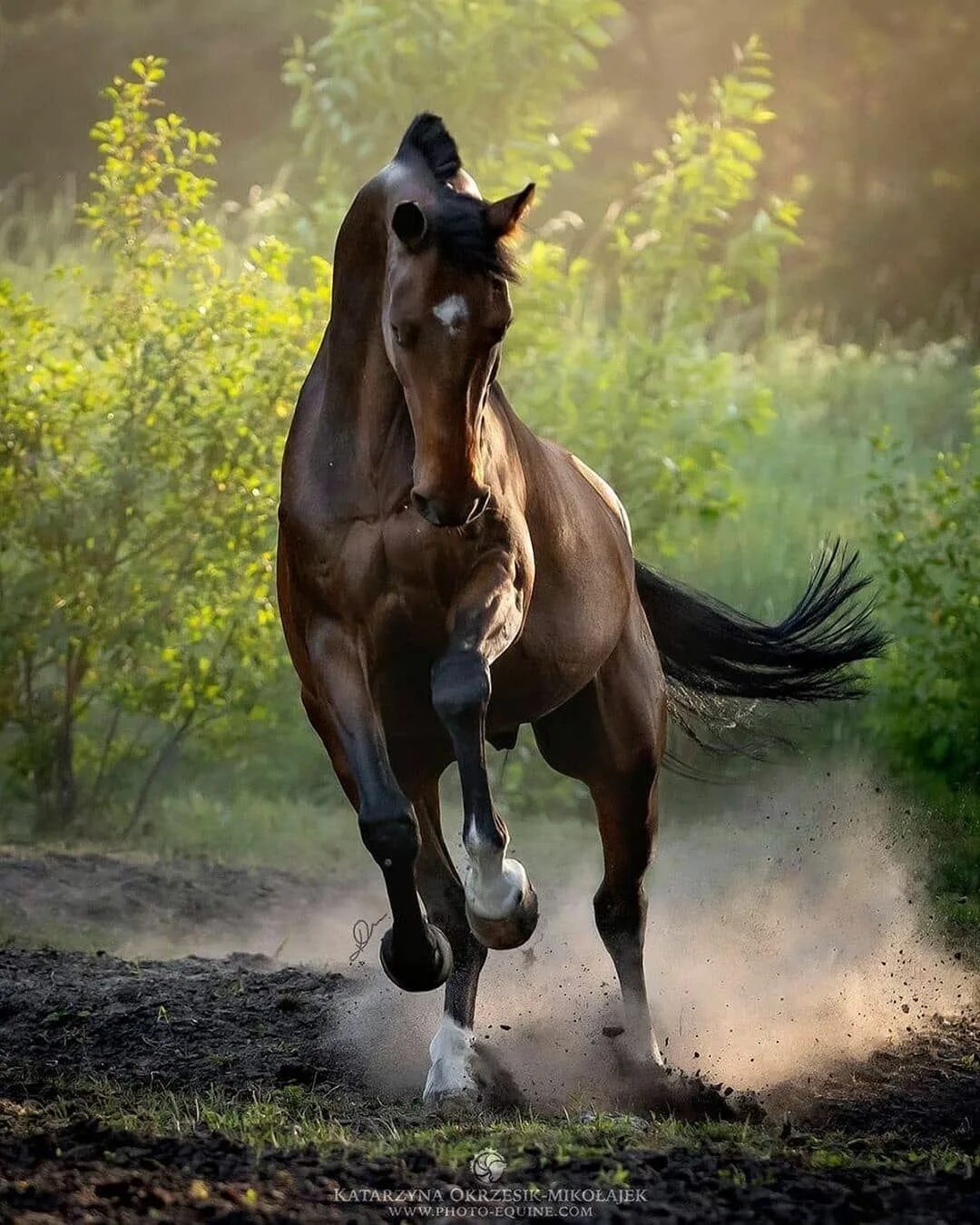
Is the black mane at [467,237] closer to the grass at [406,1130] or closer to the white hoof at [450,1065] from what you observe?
the grass at [406,1130]

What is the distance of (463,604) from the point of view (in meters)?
4.25

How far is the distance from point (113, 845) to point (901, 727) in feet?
13.2

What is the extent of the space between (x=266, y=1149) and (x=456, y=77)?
29.0ft

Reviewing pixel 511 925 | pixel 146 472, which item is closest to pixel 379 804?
pixel 511 925

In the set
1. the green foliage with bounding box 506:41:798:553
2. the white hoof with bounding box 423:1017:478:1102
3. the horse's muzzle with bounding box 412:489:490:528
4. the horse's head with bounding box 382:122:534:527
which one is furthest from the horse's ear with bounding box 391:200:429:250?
the green foliage with bounding box 506:41:798:553

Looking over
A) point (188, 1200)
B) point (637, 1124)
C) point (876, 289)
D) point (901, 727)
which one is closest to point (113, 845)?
point (901, 727)

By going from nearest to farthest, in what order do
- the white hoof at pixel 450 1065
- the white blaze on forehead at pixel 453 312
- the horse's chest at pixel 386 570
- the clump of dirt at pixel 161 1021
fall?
the white blaze on forehead at pixel 453 312
the horse's chest at pixel 386 570
the white hoof at pixel 450 1065
the clump of dirt at pixel 161 1021

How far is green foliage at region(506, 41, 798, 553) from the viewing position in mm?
9805

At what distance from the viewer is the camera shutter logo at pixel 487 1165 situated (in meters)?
3.03

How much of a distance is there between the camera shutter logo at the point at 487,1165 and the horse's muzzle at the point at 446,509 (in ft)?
4.59

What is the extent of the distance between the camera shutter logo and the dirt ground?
0.03m

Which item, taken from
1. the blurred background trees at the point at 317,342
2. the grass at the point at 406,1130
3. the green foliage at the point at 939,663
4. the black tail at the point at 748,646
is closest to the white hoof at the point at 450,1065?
the grass at the point at 406,1130

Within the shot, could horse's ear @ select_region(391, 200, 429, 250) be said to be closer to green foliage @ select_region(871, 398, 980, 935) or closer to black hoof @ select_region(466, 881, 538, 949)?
black hoof @ select_region(466, 881, 538, 949)

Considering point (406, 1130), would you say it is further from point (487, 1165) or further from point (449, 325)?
point (449, 325)
